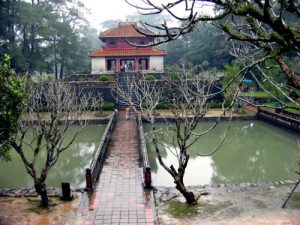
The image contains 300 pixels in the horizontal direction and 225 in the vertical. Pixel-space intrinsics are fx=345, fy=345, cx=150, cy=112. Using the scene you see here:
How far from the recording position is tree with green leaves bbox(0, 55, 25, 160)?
918 cm

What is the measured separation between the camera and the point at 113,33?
3756 centimetres

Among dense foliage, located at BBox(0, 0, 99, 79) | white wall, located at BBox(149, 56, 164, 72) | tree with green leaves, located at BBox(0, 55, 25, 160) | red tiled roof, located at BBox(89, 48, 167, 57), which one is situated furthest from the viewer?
white wall, located at BBox(149, 56, 164, 72)

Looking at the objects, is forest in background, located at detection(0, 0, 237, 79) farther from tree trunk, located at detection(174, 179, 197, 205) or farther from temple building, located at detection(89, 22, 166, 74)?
tree trunk, located at detection(174, 179, 197, 205)

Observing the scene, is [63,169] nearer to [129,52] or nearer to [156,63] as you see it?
[129,52]

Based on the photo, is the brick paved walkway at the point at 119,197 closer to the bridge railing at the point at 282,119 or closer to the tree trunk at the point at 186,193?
the tree trunk at the point at 186,193

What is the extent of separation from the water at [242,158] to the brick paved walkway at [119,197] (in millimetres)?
1386

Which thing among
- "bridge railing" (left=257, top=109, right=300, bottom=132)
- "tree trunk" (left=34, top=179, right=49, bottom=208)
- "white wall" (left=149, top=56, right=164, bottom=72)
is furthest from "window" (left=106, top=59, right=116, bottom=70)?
"tree trunk" (left=34, top=179, right=49, bottom=208)

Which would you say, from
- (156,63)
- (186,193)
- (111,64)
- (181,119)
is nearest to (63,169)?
(181,119)

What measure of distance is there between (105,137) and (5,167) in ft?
15.6

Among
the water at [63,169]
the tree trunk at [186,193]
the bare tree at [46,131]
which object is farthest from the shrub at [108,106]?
the tree trunk at [186,193]

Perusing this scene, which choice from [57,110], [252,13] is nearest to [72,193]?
[57,110]

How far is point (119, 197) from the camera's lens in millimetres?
10398

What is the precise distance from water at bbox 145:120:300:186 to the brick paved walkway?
139cm

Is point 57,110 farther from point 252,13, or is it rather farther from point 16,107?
point 252,13
